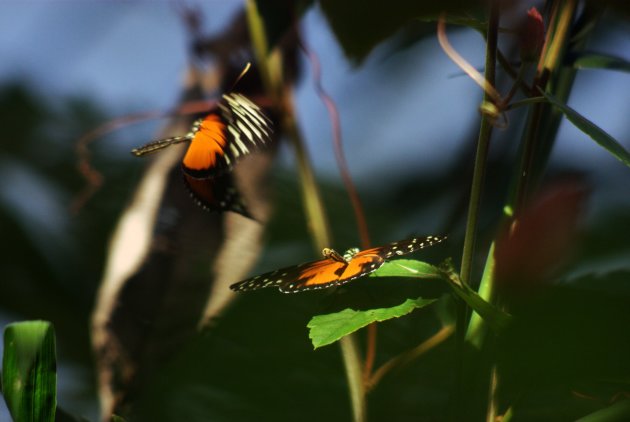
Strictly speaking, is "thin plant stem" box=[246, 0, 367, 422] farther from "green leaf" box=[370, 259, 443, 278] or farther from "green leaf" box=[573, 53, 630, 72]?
"green leaf" box=[573, 53, 630, 72]

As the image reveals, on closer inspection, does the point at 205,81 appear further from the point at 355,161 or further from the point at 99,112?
the point at 99,112

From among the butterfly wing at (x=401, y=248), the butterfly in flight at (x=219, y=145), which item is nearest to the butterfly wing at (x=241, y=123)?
the butterfly in flight at (x=219, y=145)

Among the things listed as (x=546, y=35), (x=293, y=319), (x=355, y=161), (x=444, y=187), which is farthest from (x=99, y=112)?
(x=546, y=35)

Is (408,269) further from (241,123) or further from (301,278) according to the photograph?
(241,123)

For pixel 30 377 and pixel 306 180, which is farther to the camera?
pixel 306 180

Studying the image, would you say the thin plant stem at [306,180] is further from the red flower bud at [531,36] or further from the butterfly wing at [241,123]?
the red flower bud at [531,36]

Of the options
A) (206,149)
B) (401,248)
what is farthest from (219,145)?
(401,248)

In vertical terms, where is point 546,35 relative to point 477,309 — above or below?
above
